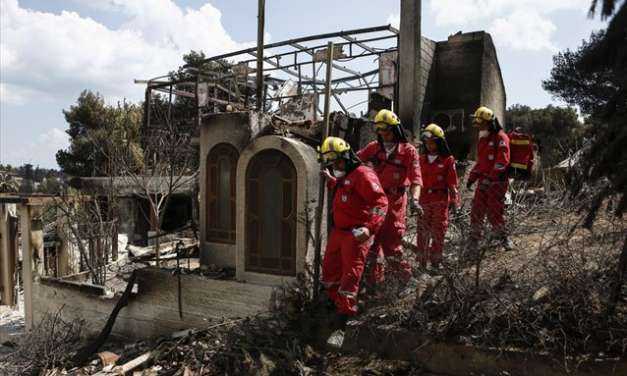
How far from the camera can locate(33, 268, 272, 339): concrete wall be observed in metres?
7.37

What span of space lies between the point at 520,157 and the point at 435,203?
1617mm

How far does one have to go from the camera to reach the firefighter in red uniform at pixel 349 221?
550cm

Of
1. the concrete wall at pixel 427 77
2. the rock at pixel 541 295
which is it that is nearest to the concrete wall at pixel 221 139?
the rock at pixel 541 295

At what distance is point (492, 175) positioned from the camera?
22.8 feet

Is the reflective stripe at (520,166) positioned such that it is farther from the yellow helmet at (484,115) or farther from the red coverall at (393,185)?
the red coverall at (393,185)

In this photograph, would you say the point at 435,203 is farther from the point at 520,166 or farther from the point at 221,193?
the point at 221,193

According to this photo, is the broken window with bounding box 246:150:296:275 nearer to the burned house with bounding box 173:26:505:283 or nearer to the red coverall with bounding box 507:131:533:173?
the burned house with bounding box 173:26:505:283

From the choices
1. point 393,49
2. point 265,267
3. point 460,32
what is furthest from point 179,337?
point 460,32

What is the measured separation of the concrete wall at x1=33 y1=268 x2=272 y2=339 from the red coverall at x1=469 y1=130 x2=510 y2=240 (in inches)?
124

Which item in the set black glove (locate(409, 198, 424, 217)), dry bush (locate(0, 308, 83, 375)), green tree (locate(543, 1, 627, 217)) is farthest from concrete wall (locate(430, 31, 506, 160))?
dry bush (locate(0, 308, 83, 375))

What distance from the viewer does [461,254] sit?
4.84 meters

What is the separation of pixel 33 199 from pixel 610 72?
10.6m

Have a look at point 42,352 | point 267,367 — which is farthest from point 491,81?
point 42,352

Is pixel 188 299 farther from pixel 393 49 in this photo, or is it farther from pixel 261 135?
pixel 393 49
